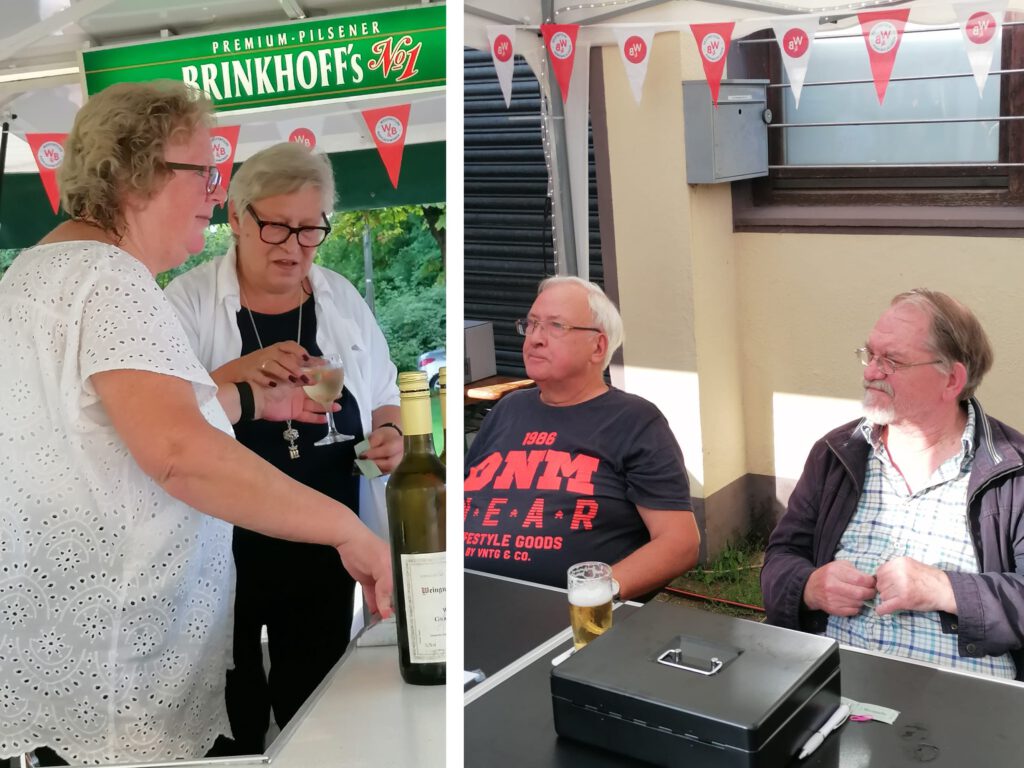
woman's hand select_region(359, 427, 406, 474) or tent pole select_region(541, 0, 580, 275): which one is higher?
tent pole select_region(541, 0, 580, 275)

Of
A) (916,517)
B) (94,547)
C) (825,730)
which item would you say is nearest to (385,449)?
(94,547)

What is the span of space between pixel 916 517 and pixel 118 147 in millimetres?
1302

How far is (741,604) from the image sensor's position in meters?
2.08

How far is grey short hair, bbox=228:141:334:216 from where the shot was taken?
0.93m

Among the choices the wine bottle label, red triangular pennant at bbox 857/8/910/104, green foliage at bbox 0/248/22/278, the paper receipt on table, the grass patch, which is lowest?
the grass patch

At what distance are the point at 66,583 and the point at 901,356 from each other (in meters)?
1.35

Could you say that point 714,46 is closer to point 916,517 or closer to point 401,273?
point 916,517

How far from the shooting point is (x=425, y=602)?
945 millimetres

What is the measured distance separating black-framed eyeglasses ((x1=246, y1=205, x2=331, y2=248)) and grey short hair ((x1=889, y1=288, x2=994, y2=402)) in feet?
3.79

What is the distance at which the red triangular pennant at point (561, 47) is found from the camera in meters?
2.03

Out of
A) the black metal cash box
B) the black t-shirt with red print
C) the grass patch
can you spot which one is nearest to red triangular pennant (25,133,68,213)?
the black metal cash box

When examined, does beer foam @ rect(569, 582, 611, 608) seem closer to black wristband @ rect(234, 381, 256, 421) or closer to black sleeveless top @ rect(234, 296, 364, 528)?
black sleeveless top @ rect(234, 296, 364, 528)

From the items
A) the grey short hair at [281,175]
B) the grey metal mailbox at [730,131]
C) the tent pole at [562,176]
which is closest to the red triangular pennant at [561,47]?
the tent pole at [562,176]

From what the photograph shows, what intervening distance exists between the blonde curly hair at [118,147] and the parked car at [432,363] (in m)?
0.30
